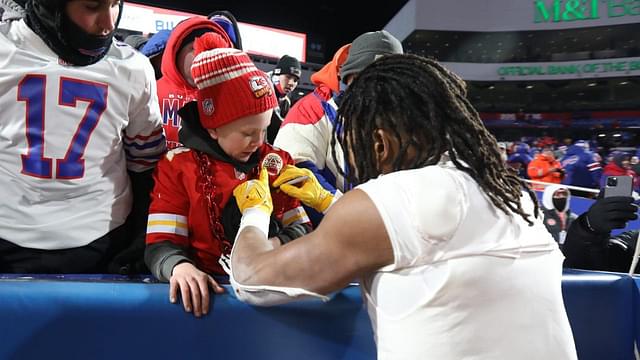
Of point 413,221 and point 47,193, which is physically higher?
point 413,221

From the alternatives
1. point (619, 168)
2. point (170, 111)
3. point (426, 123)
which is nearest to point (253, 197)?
point (426, 123)

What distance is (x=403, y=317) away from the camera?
0.86 metres

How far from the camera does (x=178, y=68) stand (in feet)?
6.84

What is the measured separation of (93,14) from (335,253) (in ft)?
2.82

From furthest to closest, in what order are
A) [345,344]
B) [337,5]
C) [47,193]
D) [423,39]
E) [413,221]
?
[337,5], [423,39], [47,193], [345,344], [413,221]

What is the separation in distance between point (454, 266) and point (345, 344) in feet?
1.17

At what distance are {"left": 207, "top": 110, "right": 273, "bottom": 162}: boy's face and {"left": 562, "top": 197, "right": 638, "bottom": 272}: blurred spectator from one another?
146 centimetres

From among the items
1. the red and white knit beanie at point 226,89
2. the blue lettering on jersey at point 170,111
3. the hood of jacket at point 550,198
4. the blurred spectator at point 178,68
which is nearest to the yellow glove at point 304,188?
the red and white knit beanie at point 226,89

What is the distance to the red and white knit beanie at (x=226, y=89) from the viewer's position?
1.35 metres

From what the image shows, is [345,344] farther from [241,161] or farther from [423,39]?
[423,39]

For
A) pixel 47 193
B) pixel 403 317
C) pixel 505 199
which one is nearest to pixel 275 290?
pixel 403 317

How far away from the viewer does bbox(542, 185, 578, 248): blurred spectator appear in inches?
164

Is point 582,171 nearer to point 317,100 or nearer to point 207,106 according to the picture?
point 317,100

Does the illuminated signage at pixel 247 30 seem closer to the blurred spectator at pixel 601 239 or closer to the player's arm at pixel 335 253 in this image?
the blurred spectator at pixel 601 239
